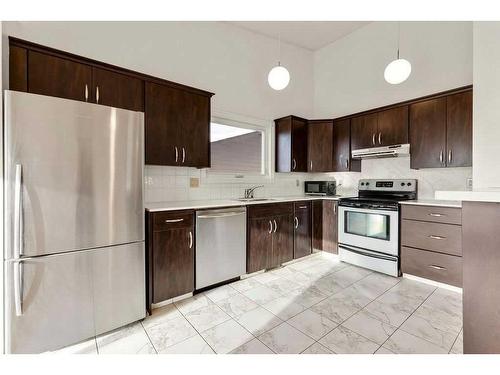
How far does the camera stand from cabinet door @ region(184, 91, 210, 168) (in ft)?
8.55

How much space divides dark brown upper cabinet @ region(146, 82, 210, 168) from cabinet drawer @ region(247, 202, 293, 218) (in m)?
0.79

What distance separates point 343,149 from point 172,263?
3062mm

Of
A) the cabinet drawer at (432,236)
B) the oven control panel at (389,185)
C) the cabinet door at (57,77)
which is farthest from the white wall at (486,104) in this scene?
the cabinet door at (57,77)

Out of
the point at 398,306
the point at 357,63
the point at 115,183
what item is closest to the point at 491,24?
the point at 357,63

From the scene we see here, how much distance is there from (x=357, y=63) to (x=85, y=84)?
3.96 meters

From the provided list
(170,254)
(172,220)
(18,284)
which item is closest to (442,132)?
(172,220)

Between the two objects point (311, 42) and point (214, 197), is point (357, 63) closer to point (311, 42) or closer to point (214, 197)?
point (311, 42)

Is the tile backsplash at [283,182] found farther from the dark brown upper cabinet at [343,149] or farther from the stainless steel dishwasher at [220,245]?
the stainless steel dishwasher at [220,245]

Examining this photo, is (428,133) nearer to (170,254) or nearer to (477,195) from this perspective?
(477,195)

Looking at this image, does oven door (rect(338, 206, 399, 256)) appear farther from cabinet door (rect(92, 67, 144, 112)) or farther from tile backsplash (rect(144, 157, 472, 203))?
cabinet door (rect(92, 67, 144, 112))

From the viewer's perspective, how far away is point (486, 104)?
79.4 inches

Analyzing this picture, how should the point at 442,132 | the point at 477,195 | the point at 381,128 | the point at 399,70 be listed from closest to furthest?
the point at 477,195
the point at 399,70
the point at 442,132
the point at 381,128

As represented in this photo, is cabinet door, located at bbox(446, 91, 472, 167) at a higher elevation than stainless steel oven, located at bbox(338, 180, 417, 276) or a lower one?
higher

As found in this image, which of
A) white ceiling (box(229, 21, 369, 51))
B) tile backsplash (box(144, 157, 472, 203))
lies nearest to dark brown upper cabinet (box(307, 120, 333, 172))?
tile backsplash (box(144, 157, 472, 203))
